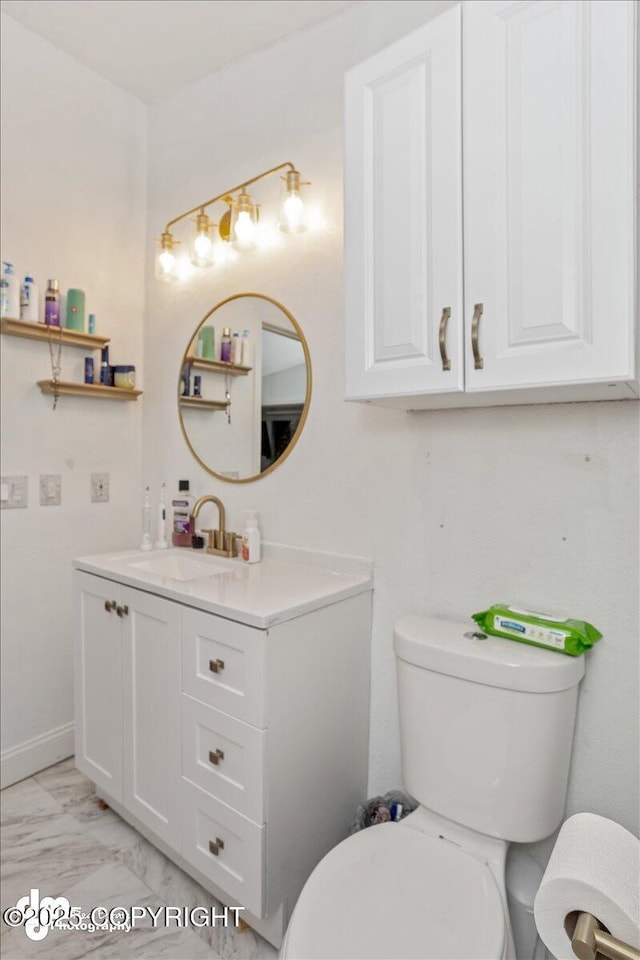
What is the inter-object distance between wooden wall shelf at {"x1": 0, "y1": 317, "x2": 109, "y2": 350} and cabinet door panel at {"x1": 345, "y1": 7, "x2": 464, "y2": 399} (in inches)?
49.1

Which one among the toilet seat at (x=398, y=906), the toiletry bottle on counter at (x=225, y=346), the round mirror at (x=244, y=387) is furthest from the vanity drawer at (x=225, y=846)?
the toiletry bottle on counter at (x=225, y=346)

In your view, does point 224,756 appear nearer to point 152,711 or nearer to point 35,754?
point 152,711

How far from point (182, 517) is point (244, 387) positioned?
0.60 m

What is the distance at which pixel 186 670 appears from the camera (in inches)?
56.9

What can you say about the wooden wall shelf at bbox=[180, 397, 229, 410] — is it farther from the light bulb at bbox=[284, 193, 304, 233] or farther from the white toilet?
the white toilet

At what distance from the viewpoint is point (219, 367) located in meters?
2.08

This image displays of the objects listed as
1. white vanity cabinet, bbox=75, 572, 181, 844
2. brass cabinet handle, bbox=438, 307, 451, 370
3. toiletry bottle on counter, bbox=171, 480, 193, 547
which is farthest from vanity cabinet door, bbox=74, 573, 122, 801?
brass cabinet handle, bbox=438, 307, 451, 370

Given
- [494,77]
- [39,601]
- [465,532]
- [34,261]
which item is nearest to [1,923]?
[39,601]

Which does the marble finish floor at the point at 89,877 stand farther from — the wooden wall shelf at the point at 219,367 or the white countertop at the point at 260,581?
the wooden wall shelf at the point at 219,367

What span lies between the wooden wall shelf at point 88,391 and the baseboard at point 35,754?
4.39 feet

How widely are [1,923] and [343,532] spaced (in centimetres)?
140

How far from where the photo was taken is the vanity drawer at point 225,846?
4.18 ft

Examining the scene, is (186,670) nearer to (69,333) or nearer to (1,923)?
(1,923)

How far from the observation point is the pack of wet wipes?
1.18 metres
